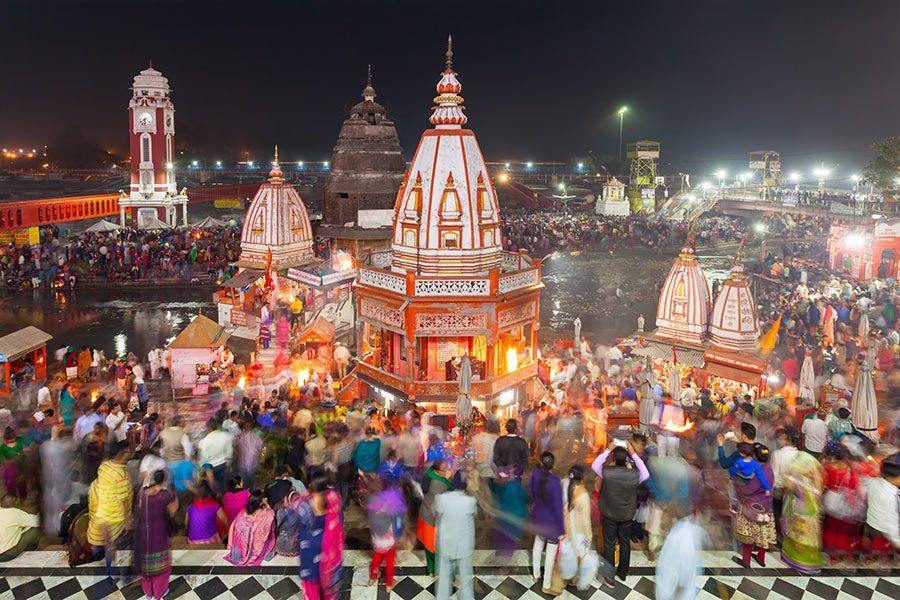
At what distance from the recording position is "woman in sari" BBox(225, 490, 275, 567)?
21.0 ft

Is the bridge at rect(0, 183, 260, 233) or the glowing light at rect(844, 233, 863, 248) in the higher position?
the bridge at rect(0, 183, 260, 233)

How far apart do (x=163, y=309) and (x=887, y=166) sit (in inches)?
1487

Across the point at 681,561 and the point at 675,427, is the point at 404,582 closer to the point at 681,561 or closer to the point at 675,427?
the point at 681,561

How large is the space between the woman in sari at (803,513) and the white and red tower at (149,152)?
156 ft

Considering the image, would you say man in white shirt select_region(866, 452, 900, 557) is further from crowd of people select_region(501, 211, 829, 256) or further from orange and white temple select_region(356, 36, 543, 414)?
crowd of people select_region(501, 211, 829, 256)

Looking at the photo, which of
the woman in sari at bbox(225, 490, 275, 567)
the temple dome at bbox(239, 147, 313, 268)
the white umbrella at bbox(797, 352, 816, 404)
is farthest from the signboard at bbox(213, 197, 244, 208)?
the woman in sari at bbox(225, 490, 275, 567)

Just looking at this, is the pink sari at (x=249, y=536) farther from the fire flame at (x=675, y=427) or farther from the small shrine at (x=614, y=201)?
the small shrine at (x=614, y=201)

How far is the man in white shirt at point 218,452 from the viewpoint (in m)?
7.65

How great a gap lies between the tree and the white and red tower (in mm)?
46073

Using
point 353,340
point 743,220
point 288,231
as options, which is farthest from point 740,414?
point 743,220

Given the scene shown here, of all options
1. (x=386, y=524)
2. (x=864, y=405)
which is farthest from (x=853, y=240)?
(x=386, y=524)

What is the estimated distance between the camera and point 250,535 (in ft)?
21.0

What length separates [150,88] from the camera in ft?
152

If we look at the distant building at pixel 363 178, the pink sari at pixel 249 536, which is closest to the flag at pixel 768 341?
the pink sari at pixel 249 536
